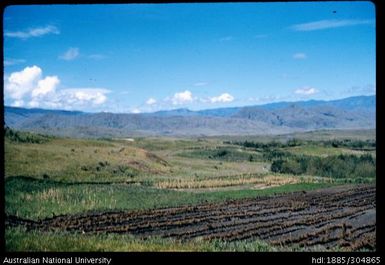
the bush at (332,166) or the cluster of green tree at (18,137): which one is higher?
the cluster of green tree at (18,137)

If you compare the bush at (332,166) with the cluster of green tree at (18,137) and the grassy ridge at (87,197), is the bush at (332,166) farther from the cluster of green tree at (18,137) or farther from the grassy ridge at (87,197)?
the cluster of green tree at (18,137)

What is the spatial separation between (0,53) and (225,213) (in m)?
6.28

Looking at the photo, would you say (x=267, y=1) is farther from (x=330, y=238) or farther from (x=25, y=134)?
(x=25, y=134)

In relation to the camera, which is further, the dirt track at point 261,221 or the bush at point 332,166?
the bush at point 332,166

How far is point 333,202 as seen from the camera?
482 inches

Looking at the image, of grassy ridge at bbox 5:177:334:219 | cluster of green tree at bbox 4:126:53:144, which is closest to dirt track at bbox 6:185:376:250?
grassy ridge at bbox 5:177:334:219

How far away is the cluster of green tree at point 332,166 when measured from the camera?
51.8 ft

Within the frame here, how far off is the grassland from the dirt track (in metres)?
0.50

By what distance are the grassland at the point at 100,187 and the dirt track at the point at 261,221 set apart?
505 mm

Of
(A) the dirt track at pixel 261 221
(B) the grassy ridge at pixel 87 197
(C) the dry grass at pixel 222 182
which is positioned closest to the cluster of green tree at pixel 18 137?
(B) the grassy ridge at pixel 87 197

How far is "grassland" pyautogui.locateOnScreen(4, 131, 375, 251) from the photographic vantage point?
8141mm

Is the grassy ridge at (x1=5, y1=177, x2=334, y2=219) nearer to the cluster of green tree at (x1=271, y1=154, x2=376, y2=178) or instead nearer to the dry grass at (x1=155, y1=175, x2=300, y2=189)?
the dry grass at (x1=155, y1=175, x2=300, y2=189)

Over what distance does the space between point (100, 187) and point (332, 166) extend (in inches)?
361

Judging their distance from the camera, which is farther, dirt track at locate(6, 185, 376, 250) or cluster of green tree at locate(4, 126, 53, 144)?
cluster of green tree at locate(4, 126, 53, 144)
